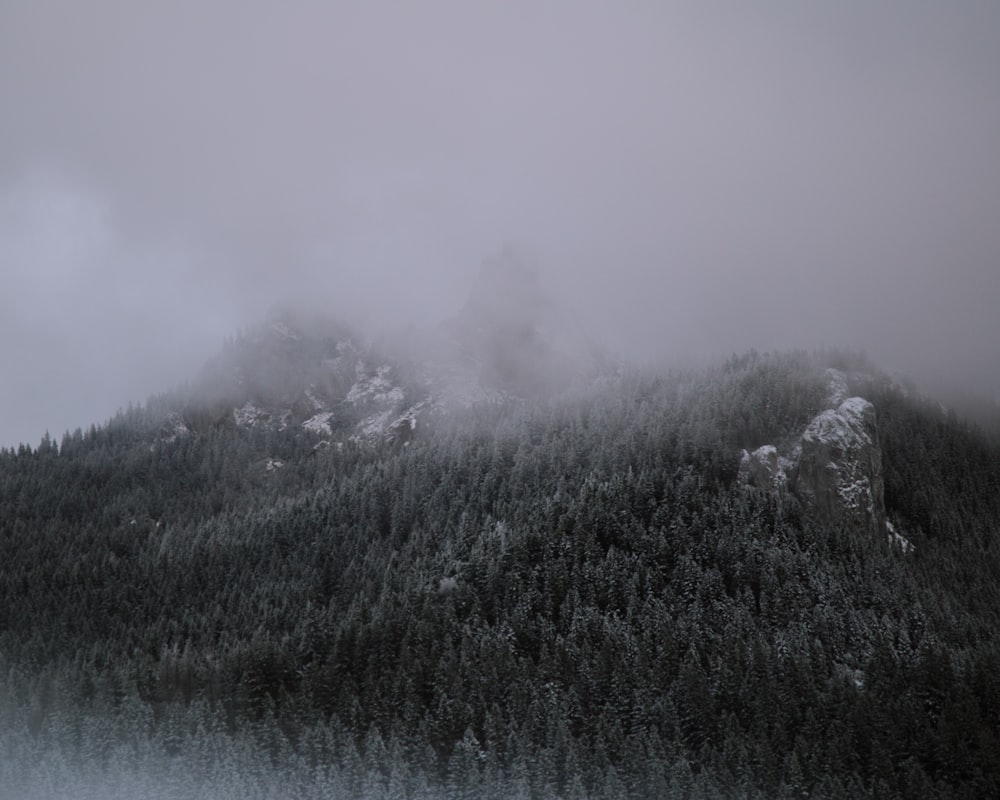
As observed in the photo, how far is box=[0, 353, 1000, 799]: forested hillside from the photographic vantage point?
7731 centimetres

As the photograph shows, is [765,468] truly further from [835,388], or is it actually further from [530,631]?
[530,631]

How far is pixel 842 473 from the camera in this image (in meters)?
142

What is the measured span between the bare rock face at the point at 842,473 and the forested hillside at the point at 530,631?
87.9 inches

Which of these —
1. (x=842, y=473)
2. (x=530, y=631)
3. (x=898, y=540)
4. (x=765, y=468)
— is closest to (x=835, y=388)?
(x=842, y=473)

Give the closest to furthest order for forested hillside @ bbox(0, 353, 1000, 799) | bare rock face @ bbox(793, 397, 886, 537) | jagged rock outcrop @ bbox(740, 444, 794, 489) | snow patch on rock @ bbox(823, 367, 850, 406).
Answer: forested hillside @ bbox(0, 353, 1000, 799)
jagged rock outcrop @ bbox(740, 444, 794, 489)
bare rock face @ bbox(793, 397, 886, 537)
snow patch on rock @ bbox(823, 367, 850, 406)

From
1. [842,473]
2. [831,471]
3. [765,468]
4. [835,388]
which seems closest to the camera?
[765,468]

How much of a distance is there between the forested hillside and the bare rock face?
2233 mm

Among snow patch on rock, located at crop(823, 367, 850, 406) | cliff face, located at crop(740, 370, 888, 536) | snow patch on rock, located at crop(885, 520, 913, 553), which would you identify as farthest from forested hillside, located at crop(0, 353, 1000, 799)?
cliff face, located at crop(740, 370, 888, 536)

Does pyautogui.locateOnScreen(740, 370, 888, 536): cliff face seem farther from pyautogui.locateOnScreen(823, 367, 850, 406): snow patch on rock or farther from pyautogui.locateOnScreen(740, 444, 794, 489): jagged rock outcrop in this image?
pyautogui.locateOnScreen(823, 367, 850, 406): snow patch on rock

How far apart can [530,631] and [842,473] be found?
72.8 m

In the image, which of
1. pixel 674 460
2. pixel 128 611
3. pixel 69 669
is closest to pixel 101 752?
pixel 69 669

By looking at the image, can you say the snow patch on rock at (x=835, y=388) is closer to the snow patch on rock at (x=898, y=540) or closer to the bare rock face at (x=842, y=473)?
the bare rock face at (x=842, y=473)

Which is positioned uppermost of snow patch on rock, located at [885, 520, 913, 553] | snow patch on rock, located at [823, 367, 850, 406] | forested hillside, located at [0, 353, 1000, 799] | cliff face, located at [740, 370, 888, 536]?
snow patch on rock, located at [823, 367, 850, 406]

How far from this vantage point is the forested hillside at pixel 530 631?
7731 centimetres
